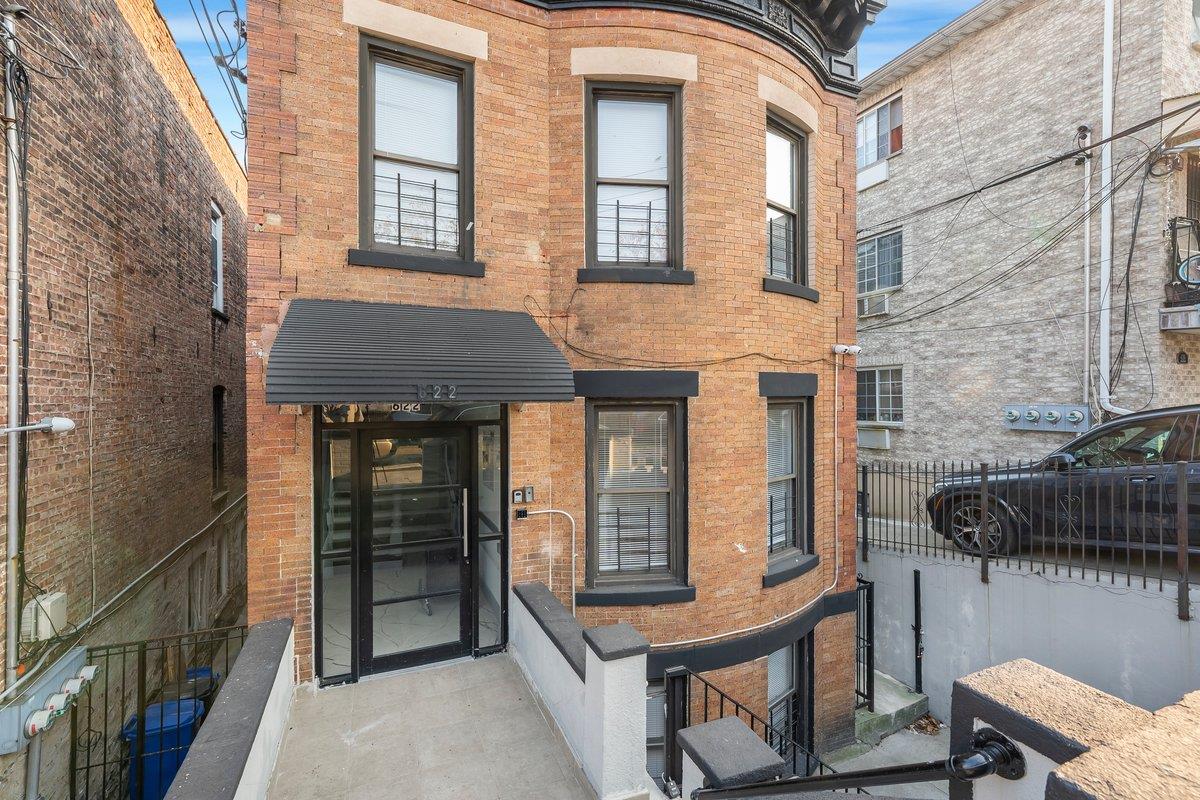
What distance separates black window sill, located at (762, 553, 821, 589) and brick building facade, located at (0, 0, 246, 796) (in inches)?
270

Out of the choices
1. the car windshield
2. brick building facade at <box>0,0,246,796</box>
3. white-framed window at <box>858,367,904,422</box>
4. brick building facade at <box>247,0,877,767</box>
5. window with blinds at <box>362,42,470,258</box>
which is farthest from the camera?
white-framed window at <box>858,367,904,422</box>

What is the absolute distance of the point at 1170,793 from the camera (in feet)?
3.48

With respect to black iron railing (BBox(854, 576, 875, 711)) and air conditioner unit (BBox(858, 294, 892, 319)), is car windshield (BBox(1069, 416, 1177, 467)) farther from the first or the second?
air conditioner unit (BBox(858, 294, 892, 319))

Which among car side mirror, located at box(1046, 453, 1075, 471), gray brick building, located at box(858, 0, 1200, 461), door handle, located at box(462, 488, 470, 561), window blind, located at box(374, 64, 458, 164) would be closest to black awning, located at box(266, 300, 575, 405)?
door handle, located at box(462, 488, 470, 561)

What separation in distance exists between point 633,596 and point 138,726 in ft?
15.0

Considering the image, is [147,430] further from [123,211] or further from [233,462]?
[233,462]

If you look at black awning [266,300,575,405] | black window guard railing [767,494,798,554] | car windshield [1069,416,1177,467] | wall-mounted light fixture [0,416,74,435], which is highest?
black awning [266,300,575,405]

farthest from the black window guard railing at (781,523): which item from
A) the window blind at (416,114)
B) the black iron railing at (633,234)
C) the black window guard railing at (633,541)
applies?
the window blind at (416,114)

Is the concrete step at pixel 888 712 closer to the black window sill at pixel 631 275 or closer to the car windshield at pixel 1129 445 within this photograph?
the car windshield at pixel 1129 445

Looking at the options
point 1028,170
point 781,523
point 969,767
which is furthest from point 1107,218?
point 969,767

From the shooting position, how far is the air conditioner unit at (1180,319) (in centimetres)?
954

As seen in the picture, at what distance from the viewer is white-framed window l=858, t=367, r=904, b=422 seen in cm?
1482

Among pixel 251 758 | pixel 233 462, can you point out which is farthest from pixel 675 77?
pixel 233 462

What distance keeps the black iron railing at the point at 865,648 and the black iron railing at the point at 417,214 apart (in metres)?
7.32
